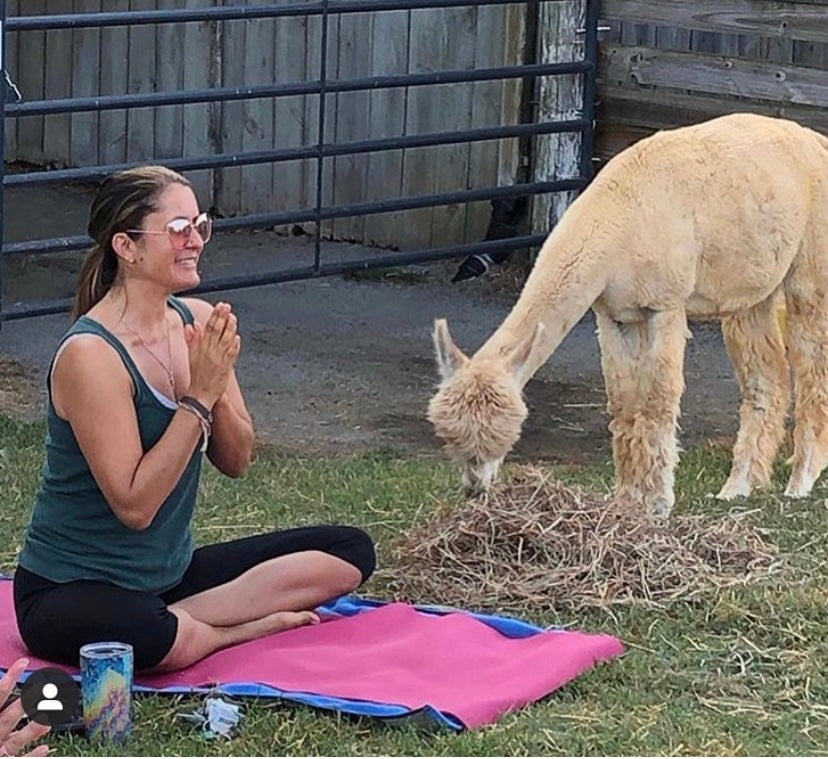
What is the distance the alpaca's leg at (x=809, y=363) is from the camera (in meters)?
6.74

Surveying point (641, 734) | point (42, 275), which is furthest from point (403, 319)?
point (641, 734)

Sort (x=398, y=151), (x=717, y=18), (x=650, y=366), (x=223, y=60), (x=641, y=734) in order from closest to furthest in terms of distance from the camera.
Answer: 1. (x=641, y=734)
2. (x=650, y=366)
3. (x=717, y=18)
4. (x=398, y=151)
5. (x=223, y=60)

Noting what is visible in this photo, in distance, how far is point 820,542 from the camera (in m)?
5.92

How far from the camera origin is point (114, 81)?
496 inches

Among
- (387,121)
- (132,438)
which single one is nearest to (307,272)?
(387,121)

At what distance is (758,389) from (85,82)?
23.6ft

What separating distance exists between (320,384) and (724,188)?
2560 millimetres

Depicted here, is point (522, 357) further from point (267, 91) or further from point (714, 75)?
point (714, 75)

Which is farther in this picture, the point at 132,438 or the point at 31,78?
the point at 31,78

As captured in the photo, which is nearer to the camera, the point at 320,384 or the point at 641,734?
the point at 641,734

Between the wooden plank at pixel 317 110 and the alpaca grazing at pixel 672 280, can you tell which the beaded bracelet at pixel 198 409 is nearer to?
the alpaca grazing at pixel 672 280

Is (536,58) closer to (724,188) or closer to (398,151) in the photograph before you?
(398,151)

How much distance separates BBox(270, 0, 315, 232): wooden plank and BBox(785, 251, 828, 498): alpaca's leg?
5.02m

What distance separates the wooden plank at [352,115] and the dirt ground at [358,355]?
0.20 metres
